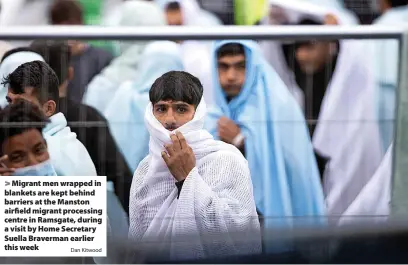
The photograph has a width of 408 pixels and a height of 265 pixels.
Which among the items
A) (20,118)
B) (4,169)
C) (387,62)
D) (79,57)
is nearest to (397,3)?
(387,62)

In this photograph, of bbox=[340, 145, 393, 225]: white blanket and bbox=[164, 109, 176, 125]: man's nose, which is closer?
bbox=[164, 109, 176, 125]: man's nose

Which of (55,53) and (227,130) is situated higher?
(55,53)

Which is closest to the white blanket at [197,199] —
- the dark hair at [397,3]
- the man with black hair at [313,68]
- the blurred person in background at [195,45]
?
the blurred person in background at [195,45]

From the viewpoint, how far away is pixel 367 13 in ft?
23.6

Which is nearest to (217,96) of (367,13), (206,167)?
(206,167)

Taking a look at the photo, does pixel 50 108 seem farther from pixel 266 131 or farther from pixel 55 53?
pixel 266 131

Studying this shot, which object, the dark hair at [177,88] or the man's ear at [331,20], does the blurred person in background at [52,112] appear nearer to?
the dark hair at [177,88]

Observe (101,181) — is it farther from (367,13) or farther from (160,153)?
(367,13)

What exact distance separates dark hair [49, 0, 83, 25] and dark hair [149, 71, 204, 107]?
18.2 inches

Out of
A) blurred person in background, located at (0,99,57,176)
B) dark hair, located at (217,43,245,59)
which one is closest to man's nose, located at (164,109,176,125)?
dark hair, located at (217,43,245,59)

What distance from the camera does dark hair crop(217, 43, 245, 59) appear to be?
7.14 m

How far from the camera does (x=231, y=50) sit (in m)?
7.15

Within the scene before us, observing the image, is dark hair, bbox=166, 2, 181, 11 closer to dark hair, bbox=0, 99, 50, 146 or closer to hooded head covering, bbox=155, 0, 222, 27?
hooded head covering, bbox=155, 0, 222, 27

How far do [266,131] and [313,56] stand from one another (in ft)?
1.34
